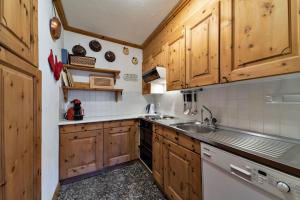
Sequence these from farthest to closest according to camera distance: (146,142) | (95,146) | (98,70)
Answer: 1. (98,70)
2. (146,142)
3. (95,146)

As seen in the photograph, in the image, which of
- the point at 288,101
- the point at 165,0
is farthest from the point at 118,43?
the point at 288,101

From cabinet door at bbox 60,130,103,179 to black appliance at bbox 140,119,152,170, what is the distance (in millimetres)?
717

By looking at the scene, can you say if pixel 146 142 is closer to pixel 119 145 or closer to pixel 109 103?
pixel 119 145

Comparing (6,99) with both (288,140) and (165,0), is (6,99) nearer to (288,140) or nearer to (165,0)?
(288,140)

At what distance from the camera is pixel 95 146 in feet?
6.88

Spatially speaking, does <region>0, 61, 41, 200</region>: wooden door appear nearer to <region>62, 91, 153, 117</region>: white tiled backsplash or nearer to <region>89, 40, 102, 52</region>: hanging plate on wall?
<region>62, 91, 153, 117</region>: white tiled backsplash

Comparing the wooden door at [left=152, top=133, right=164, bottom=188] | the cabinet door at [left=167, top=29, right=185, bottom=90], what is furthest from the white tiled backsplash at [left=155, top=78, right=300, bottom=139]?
the wooden door at [left=152, top=133, right=164, bottom=188]

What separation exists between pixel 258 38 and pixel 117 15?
6.13 ft

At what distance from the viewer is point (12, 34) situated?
64cm

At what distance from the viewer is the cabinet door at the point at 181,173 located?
1155mm

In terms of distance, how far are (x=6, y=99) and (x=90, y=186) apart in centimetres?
175

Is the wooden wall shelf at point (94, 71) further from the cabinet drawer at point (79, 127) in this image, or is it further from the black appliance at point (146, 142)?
the black appliance at point (146, 142)

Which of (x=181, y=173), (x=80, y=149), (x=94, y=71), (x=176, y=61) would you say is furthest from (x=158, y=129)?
(x=94, y=71)

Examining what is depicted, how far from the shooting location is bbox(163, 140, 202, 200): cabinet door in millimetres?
1155
